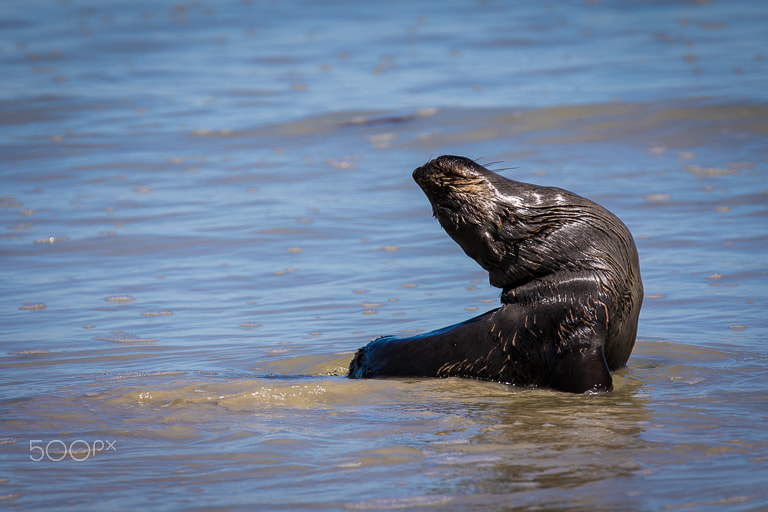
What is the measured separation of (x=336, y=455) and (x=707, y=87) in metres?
12.9

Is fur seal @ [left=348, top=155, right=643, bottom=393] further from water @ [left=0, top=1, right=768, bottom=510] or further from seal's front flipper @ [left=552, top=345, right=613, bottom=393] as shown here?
water @ [left=0, top=1, right=768, bottom=510]

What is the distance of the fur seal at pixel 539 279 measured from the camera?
16.4 feet

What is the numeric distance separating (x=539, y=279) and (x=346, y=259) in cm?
422

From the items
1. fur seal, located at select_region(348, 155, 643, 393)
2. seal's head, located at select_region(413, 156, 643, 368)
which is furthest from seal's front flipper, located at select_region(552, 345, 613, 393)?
seal's head, located at select_region(413, 156, 643, 368)

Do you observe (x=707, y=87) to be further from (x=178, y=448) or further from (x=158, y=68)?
(x=178, y=448)

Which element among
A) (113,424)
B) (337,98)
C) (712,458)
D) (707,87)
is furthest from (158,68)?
(712,458)

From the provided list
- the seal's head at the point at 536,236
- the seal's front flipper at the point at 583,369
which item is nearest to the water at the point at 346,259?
the seal's front flipper at the point at 583,369

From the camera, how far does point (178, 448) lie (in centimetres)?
461

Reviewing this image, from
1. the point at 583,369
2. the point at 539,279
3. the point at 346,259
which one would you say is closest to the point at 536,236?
the point at 539,279

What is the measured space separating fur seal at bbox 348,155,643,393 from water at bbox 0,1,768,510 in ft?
0.53

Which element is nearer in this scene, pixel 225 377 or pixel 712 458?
pixel 712 458

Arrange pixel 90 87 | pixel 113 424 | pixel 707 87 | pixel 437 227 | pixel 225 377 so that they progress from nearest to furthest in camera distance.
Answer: pixel 113 424 < pixel 225 377 < pixel 437 227 < pixel 707 87 < pixel 90 87

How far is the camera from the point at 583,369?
498 cm

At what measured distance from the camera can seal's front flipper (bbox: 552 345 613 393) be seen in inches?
196
